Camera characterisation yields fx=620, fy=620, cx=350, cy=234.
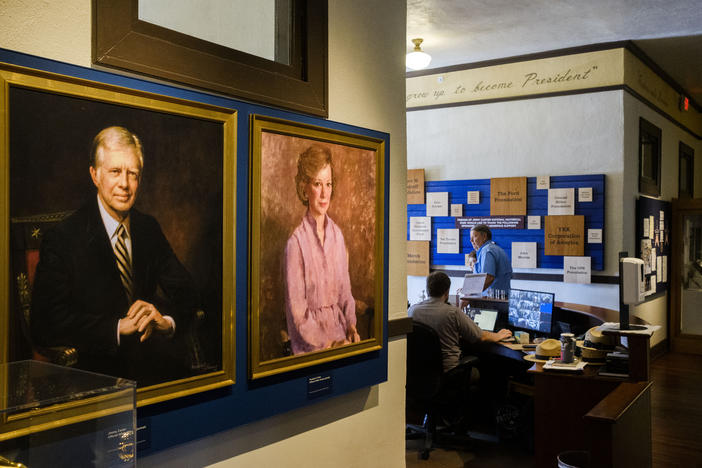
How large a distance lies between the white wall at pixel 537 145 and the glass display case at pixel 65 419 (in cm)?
639

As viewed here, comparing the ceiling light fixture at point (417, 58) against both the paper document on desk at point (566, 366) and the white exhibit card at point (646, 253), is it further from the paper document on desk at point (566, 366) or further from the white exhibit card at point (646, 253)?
the paper document on desk at point (566, 366)

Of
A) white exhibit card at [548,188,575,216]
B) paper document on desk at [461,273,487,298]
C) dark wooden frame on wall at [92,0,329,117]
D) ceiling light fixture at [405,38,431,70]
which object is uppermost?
ceiling light fixture at [405,38,431,70]

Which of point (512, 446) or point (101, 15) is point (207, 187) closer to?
point (101, 15)

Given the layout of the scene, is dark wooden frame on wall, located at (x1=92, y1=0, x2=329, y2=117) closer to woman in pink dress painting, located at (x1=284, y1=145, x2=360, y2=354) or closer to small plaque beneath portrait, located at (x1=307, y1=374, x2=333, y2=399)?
woman in pink dress painting, located at (x1=284, y1=145, x2=360, y2=354)

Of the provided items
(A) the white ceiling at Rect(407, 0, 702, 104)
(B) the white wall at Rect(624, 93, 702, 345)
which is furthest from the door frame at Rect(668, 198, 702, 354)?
(A) the white ceiling at Rect(407, 0, 702, 104)

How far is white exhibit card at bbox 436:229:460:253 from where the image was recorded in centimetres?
770

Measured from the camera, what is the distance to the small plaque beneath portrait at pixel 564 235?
683cm

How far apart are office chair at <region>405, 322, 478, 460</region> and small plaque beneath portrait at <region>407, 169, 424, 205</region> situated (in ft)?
11.9

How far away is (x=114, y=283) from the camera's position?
1.63 m

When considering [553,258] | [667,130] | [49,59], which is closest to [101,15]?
[49,59]

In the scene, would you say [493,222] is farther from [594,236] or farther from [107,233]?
[107,233]

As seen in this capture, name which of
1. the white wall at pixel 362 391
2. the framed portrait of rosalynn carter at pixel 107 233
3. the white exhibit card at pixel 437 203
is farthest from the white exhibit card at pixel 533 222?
the framed portrait of rosalynn carter at pixel 107 233

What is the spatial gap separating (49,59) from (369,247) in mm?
1393

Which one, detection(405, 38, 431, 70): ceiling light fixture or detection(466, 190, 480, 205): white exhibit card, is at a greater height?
detection(405, 38, 431, 70): ceiling light fixture
